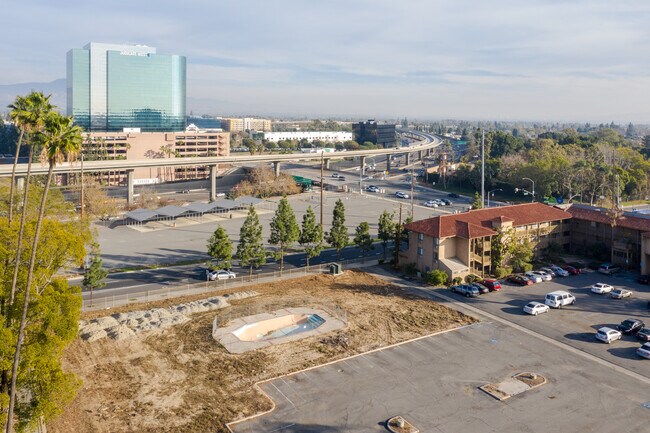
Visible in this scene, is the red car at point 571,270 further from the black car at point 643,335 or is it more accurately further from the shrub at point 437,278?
the black car at point 643,335

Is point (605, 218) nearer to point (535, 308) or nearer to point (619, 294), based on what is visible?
point (619, 294)

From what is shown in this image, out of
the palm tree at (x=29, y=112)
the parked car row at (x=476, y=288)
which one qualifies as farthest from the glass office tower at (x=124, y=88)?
the palm tree at (x=29, y=112)

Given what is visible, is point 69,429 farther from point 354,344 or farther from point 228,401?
point 354,344

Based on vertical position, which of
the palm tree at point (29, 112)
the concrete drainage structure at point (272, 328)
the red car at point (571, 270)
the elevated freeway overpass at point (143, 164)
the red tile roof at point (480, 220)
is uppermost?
the palm tree at point (29, 112)

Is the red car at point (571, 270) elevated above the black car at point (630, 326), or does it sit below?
above

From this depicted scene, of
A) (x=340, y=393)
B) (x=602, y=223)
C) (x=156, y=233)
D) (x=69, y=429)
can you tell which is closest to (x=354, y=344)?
(x=340, y=393)

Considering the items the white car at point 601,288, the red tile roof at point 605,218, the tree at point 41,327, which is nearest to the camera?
the tree at point 41,327

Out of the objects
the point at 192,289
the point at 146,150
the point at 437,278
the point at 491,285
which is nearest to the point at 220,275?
the point at 192,289
